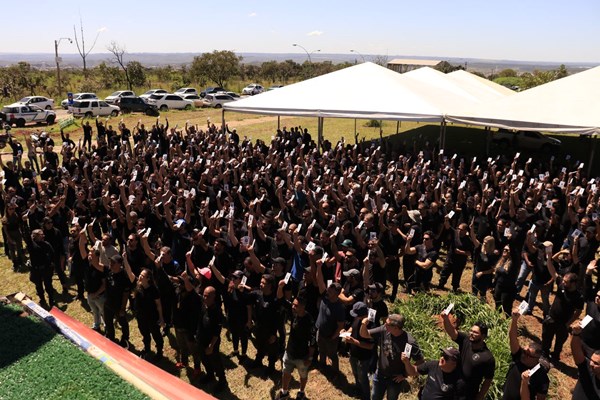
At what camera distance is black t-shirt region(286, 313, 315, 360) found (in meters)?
5.06

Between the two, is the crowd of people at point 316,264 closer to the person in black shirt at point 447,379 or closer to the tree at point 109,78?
the person in black shirt at point 447,379

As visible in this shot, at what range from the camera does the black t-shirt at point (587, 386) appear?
13.3 feet

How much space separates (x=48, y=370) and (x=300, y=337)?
340cm

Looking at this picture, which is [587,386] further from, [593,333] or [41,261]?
[41,261]

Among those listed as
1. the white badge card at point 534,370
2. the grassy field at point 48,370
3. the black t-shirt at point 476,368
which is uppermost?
the white badge card at point 534,370

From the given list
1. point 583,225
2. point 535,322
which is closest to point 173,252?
point 535,322

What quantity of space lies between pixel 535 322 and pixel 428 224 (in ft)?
7.57

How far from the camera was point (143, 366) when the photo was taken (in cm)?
562

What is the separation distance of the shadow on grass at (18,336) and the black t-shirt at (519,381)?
600cm

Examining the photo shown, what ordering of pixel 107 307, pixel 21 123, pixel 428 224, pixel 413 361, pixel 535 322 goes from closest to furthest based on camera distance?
pixel 413 361 → pixel 107 307 → pixel 535 322 → pixel 428 224 → pixel 21 123

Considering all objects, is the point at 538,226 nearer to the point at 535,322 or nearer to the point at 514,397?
the point at 535,322

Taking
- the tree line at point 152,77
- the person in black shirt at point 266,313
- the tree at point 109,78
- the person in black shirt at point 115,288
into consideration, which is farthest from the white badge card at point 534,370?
the tree at point 109,78

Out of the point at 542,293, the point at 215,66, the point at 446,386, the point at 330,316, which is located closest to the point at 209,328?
the point at 330,316

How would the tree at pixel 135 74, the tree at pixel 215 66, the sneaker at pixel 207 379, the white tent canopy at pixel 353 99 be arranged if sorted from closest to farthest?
the sneaker at pixel 207 379 → the white tent canopy at pixel 353 99 → the tree at pixel 135 74 → the tree at pixel 215 66
